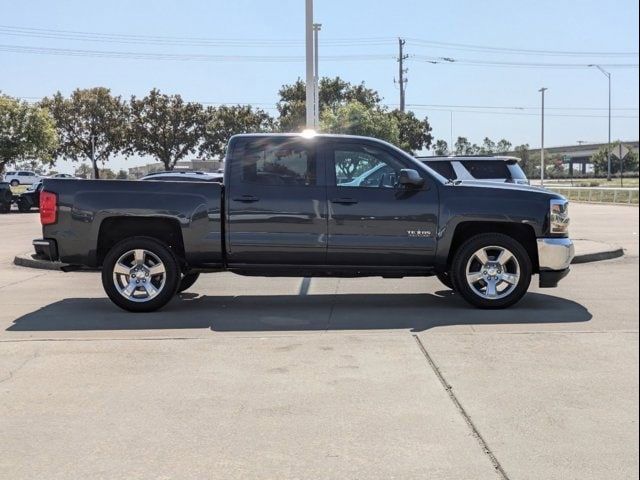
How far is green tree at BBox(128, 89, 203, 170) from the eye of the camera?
58781mm

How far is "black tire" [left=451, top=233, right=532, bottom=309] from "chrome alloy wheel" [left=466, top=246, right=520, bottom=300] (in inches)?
1.0

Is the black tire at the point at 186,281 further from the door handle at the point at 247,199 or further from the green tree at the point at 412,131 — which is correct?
the green tree at the point at 412,131

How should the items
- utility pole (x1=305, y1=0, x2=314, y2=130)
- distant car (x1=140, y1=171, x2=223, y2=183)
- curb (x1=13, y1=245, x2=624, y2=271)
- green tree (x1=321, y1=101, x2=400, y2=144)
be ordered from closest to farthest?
1. distant car (x1=140, y1=171, x2=223, y2=183)
2. curb (x1=13, y1=245, x2=624, y2=271)
3. utility pole (x1=305, y1=0, x2=314, y2=130)
4. green tree (x1=321, y1=101, x2=400, y2=144)

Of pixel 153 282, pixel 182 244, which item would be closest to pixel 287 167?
pixel 182 244

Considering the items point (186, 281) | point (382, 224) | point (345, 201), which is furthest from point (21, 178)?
point (382, 224)

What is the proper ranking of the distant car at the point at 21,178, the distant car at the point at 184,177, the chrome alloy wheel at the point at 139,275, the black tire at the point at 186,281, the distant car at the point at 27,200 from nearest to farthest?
the chrome alloy wheel at the point at 139,275
the distant car at the point at 184,177
the black tire at the point at 186,281
the distant car at the point at 27,200
the distant car at the point at 21,178

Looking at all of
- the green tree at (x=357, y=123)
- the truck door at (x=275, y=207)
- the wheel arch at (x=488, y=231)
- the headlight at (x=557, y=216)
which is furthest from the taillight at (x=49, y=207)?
the green tree at (x=357, y=123)

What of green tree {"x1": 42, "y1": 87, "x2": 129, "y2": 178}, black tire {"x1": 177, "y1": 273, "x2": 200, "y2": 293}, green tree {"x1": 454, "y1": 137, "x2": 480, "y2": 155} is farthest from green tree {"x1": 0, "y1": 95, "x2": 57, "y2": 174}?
green tree {"x1": 454, "y1": 137, "x2": 480, "y2": 155}

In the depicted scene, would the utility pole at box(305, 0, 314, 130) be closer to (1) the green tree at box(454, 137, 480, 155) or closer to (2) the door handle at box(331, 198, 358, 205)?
(2) the door handle at box(331, 198, 358, 205)

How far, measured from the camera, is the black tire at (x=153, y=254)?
7449mm

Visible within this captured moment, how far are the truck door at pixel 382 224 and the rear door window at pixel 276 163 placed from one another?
1.00 feet

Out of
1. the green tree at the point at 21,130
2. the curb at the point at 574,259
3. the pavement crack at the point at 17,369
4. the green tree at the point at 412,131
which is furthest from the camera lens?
the green tree at the point at 412,131

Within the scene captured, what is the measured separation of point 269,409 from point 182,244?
3.69 m

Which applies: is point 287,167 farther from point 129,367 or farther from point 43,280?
point 43,280
